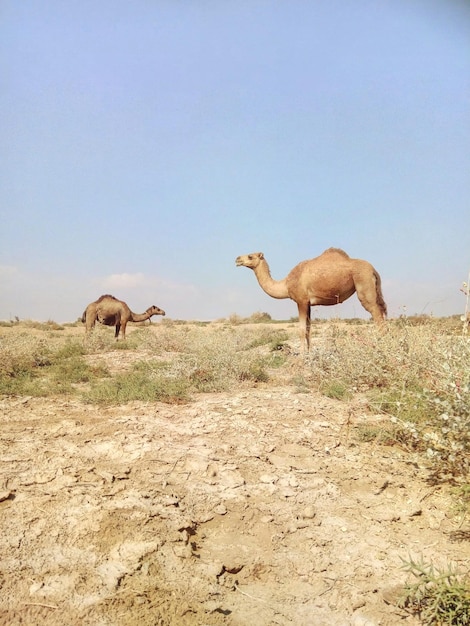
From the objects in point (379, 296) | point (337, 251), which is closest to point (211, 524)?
point (379, 296)

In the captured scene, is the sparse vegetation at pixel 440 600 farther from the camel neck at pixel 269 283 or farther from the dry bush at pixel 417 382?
the camel neck at pixel 269 283

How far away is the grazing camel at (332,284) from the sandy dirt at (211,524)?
4620mm

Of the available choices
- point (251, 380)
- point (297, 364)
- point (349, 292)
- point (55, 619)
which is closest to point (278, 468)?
point (55, 619)

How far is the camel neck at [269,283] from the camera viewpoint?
10.7 meters

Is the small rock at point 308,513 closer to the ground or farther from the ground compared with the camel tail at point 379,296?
closer to the ground

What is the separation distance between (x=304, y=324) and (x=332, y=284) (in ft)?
3.29

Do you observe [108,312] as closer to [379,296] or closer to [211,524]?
[379,296]

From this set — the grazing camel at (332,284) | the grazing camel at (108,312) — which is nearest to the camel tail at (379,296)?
the grazing camel at (332,284)

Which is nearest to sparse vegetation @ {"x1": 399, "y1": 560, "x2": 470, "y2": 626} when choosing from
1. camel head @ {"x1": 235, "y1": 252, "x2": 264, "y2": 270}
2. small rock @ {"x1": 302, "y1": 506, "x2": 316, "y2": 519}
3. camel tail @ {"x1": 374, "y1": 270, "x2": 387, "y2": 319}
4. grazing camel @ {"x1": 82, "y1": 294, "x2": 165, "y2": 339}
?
small rock @ {"x1": 302, "y1": 506, "x2": 316, "y2": 519}

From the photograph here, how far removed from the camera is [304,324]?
975 centimetres

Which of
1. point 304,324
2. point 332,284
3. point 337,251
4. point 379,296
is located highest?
point 337,251

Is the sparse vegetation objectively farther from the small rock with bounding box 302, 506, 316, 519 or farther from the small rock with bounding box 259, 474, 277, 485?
the small rock with bounding box 259, 474, 277, 485

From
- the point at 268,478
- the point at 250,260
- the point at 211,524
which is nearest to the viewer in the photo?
the point at 211,524

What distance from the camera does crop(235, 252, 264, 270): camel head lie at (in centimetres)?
1166
